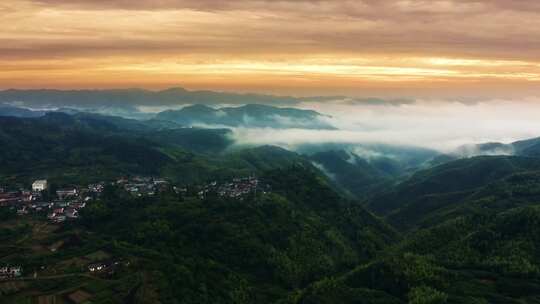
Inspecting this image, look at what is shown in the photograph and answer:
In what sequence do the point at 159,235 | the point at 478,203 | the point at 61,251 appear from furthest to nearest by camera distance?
the point at 478,203 → the point at 159,235 → the point at 61,251

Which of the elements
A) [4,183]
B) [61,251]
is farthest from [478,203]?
[4,183]

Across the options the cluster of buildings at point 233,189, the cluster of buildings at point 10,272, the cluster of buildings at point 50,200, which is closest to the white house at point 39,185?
the cluster of buildings at point 50,200

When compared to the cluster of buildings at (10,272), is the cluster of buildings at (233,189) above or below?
above

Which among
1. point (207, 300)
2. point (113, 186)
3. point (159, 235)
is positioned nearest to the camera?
point (207, 300)

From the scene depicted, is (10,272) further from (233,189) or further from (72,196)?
(233,189)

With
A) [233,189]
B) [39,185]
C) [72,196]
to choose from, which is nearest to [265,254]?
[233,189]

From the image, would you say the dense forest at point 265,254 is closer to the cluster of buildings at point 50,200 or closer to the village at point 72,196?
the village at point 72,196

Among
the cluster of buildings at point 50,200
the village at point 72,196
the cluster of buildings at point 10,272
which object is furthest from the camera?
the cluster of buildings at point 50,200

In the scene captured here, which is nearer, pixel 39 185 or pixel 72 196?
Result: pixel 72 196

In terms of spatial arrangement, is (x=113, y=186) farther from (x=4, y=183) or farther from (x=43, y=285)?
(x=43, y=285)
